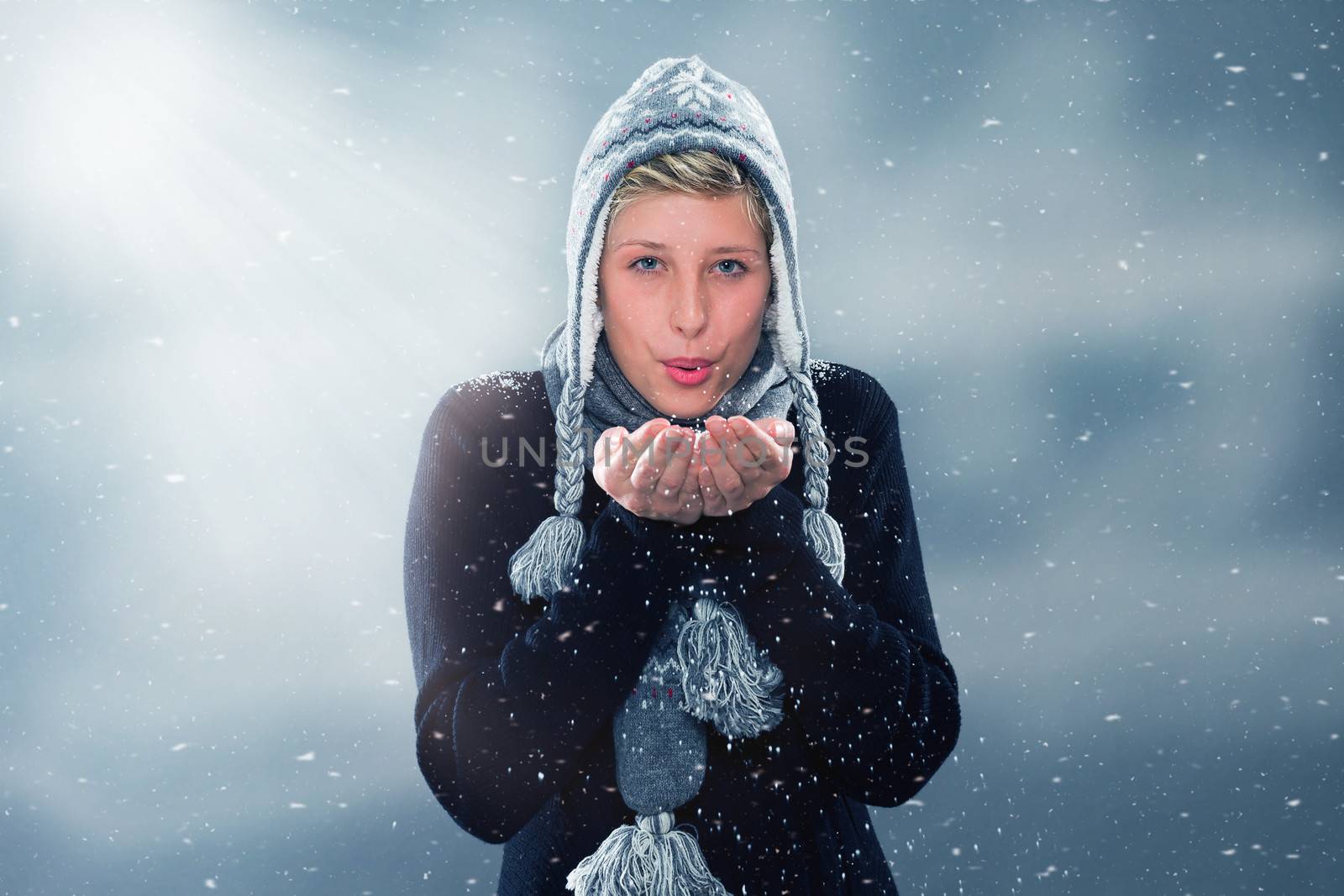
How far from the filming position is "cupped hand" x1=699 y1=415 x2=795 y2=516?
1.32 metres

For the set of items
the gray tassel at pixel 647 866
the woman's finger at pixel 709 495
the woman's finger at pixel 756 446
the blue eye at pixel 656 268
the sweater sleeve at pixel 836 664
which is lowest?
the gray tassel at pixel 647 866

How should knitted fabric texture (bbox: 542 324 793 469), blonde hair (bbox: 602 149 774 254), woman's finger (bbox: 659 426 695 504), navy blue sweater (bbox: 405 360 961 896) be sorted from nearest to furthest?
woman's finger (bbox: 659 426 695 504), navy blue sweater (bbox: 405 360 961 896), blonde hair (bbox: 602 149 774 254), knitted fabric texture (bbox: 542 324 793 469)

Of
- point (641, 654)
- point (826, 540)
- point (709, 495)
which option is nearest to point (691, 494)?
point (709, 495)

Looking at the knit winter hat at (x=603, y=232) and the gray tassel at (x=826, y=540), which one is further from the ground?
the knit winter hat at (x=603, y=232)

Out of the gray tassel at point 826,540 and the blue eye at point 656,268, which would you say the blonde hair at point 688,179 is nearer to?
the blue eye at point 656,268

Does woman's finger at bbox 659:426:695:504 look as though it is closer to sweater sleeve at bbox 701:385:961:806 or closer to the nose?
sweater sleeve at bbox 701:385:961:806

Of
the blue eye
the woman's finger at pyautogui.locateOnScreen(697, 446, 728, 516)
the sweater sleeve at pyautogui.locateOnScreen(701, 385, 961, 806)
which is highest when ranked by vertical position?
the blue eye

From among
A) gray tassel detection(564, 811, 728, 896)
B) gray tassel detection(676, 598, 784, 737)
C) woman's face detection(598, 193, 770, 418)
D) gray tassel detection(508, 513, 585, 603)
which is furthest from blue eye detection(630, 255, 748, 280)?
gray tassel detection(564, 811, 728, 896)

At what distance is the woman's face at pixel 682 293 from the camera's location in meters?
1.57

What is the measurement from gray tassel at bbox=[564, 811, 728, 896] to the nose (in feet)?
2.25

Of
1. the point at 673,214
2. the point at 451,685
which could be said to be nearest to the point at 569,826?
the point at 451,685

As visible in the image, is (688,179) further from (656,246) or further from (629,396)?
(629,396)

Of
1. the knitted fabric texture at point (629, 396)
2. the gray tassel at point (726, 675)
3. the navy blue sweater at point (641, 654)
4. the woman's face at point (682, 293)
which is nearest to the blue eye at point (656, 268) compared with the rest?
the woman's face at point (682, 293)

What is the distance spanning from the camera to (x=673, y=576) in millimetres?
1439
